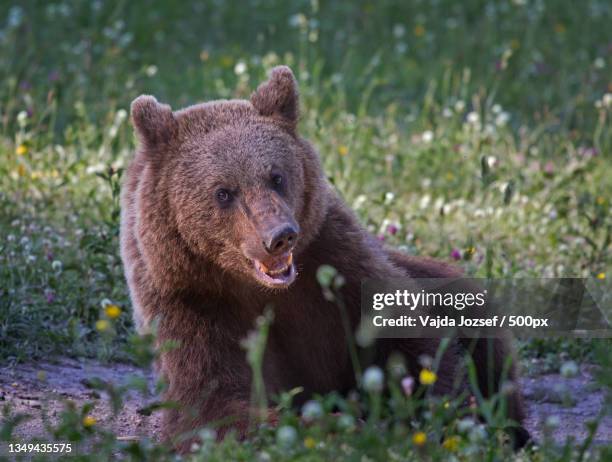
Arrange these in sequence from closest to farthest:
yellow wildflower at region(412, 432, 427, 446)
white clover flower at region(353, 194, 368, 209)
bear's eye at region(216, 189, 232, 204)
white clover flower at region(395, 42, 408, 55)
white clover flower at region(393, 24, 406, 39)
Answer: yellow wildflower at region(412, 432, 427, 446) → bear's eye at region(216, 189, 232, 204) → white clover flower at region(353, 194, 368, 209) → white clover flower at region(395, 42, 408, 55) → white clover flower at region(393, 24, 406, 39)

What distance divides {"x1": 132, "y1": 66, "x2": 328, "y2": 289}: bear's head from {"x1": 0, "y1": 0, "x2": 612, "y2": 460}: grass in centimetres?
65

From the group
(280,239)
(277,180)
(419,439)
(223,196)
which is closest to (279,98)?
(277,180)

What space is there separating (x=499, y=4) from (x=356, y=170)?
187 inches

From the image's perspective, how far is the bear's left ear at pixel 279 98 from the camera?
187 inches

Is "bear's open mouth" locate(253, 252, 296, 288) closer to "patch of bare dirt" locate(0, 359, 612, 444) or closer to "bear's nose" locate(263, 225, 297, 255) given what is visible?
"bear's nose" locate(263, 225, 297, 255)

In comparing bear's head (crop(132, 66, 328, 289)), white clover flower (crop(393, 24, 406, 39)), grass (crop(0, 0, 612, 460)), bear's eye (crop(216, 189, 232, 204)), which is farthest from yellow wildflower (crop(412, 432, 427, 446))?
white clover flower (crop(393, 24, 406, 39))

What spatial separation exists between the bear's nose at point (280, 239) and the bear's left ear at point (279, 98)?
81 cm

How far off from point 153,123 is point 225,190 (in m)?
0.48

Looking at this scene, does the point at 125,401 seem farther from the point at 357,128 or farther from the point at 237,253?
the point at 357,128

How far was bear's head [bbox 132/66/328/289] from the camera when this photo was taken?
4285 millimetres

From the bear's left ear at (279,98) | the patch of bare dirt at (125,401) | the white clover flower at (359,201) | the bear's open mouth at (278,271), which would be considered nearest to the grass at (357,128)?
the white clover flower at (359,201)

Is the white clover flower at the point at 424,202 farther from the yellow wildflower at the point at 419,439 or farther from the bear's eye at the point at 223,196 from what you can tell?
the yellow wildflower at the point at 419,439

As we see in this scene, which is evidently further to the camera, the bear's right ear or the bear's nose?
the bear's right ear

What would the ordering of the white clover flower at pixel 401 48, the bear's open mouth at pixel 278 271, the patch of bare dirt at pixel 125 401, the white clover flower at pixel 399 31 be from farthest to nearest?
the white clover flower at pixel 399 31 → the white clover flower at pixel 401 48 → the patch of bare dirt at pixel 125 401 → the bear's open mouth at pixel 278 271
